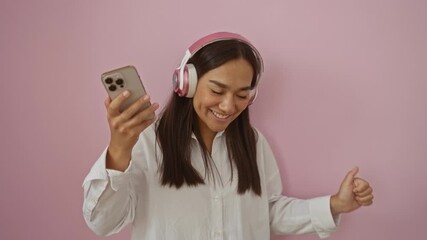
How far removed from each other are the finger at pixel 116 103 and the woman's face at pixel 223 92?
0.26m

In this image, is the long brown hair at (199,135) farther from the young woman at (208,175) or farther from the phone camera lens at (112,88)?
the phone camera lens at (112,88)

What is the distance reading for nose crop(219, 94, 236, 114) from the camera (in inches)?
38.1

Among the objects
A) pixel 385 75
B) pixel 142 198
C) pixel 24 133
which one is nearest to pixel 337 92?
pixel 385 75

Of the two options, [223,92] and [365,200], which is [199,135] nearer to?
[223,92]

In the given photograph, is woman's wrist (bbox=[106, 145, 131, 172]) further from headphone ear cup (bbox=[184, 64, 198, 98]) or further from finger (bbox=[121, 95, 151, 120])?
headphone ear cup (bbox=[184, 64, 198, 98])

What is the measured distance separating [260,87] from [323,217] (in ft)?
1.36

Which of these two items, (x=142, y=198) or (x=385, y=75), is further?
(x=385, y=75)

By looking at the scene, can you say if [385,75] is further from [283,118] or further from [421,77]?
[283,118]

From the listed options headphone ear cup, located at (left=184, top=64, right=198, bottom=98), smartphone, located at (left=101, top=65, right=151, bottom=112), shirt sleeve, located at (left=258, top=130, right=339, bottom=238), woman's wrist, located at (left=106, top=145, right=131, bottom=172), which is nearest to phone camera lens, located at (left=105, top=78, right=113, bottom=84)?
smartphone, located at (left=101, top=65, right=151, bottom=112)

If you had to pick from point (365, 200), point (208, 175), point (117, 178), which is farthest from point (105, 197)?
point (365, 200)

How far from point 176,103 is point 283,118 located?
341 mm

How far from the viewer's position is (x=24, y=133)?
3.75 ft

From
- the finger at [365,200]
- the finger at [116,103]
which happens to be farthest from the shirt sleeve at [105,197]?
the finger at [365,200]

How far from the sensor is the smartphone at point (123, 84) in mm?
771
